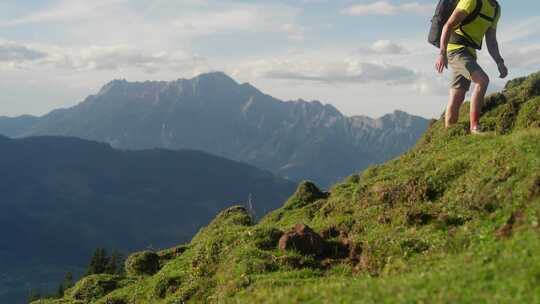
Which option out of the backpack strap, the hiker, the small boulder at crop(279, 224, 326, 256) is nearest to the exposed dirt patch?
the small boulder at crop(279, 224, 326, 256)

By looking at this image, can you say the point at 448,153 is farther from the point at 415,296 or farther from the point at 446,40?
the point at 415,296

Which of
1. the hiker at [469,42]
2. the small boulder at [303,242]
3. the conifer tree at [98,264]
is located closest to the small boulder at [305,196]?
the small boulder at [303,242]

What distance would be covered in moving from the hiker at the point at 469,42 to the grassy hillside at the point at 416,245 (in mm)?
2178

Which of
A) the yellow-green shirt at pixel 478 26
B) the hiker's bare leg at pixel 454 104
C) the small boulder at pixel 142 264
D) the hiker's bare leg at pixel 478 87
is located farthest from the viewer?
the small boulder at pixel 142 264

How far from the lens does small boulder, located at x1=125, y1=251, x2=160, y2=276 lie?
90.9 feet

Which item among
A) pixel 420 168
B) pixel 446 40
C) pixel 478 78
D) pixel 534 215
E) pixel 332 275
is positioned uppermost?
pixel 446 40

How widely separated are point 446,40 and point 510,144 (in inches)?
172

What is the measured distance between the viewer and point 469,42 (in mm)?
19172

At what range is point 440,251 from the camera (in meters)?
14.2

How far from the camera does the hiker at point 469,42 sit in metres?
18.4

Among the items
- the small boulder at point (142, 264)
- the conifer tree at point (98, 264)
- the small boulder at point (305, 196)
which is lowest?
the conifer tree at point (98, 264)

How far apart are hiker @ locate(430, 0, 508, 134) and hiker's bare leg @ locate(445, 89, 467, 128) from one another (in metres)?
0.32

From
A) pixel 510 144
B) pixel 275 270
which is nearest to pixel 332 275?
pixel 275 270

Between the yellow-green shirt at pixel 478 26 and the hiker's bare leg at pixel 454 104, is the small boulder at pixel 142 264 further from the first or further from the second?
the yellow-green shirt at pixel 478 26
